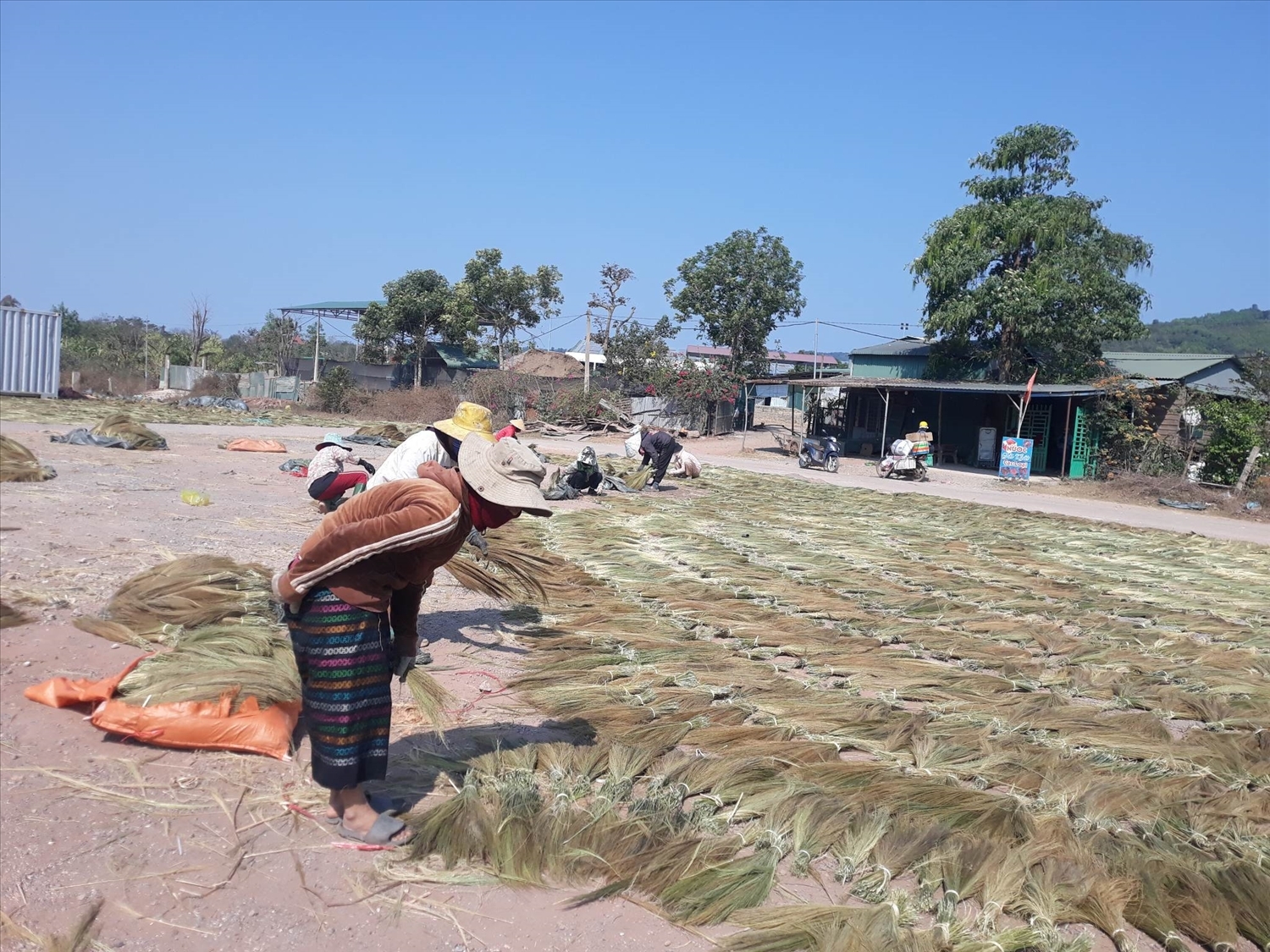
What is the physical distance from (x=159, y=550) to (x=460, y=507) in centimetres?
421

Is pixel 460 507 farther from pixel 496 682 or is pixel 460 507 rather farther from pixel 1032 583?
pixel 1032 583

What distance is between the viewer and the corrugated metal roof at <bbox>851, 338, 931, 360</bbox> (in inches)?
1294

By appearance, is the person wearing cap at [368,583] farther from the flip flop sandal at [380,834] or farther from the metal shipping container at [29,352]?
the metal shipping container at [29,352]

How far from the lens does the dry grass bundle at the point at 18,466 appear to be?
8.66m

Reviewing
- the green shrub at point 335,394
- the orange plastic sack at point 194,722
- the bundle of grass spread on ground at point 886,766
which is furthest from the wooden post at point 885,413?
the orange plastic sack at point 194,722

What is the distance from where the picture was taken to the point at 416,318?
117 feet

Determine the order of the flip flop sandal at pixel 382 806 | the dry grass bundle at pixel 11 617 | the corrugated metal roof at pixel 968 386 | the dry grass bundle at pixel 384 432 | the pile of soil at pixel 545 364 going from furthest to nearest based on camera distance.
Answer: the pile of soil at pixel 545 364 → the corrugated metal roof at pixel 968 386 → the dry grass bundle at pixel 384 432 → the dry grass bundle at pixel 11 617 → the flip flop sandal at pixel 382 806

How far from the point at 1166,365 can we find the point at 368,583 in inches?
1137

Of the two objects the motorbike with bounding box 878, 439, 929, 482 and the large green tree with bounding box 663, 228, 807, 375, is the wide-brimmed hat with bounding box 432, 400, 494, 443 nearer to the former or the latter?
the motorbike with bounding box 878, 439, 929, 482

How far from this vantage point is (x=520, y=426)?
277 inches

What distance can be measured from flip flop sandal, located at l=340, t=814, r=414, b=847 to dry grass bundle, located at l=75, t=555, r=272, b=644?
1955 millimetres

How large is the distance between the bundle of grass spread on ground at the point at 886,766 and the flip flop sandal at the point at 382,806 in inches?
2.8

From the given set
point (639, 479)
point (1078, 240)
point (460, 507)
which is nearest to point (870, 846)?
point (460, 507)

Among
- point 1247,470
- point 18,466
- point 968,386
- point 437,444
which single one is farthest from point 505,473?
point 968,386
